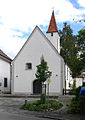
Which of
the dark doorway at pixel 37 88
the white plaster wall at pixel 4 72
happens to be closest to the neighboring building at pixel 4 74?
the white plaster wall at pixel 4 72

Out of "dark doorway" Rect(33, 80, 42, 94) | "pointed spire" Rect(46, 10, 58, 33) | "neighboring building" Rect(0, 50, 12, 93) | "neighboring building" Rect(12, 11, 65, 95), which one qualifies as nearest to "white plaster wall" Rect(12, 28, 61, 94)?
"neighboring building" Rect(12, 11, 65, 95)

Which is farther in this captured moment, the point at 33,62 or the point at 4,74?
the point at 4,74

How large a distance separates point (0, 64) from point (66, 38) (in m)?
23.5

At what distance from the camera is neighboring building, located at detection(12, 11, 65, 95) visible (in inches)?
1173

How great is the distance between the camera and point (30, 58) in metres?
31.0

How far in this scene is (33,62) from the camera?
101 ft

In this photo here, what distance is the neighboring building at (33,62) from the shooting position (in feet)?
97.8

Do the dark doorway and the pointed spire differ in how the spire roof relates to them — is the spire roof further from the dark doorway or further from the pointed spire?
the dark doorway

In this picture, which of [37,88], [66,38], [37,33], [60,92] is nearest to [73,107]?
[60,92]

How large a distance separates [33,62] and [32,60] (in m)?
0.36

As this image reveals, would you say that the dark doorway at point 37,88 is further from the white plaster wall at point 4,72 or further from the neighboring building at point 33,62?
the white plaster wall at point 4,72

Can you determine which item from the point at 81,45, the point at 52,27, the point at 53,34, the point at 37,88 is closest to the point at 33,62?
the point at 37,88

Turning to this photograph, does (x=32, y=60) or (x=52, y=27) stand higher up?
(x=52, y=27)

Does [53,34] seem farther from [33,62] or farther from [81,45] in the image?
[81,45]
